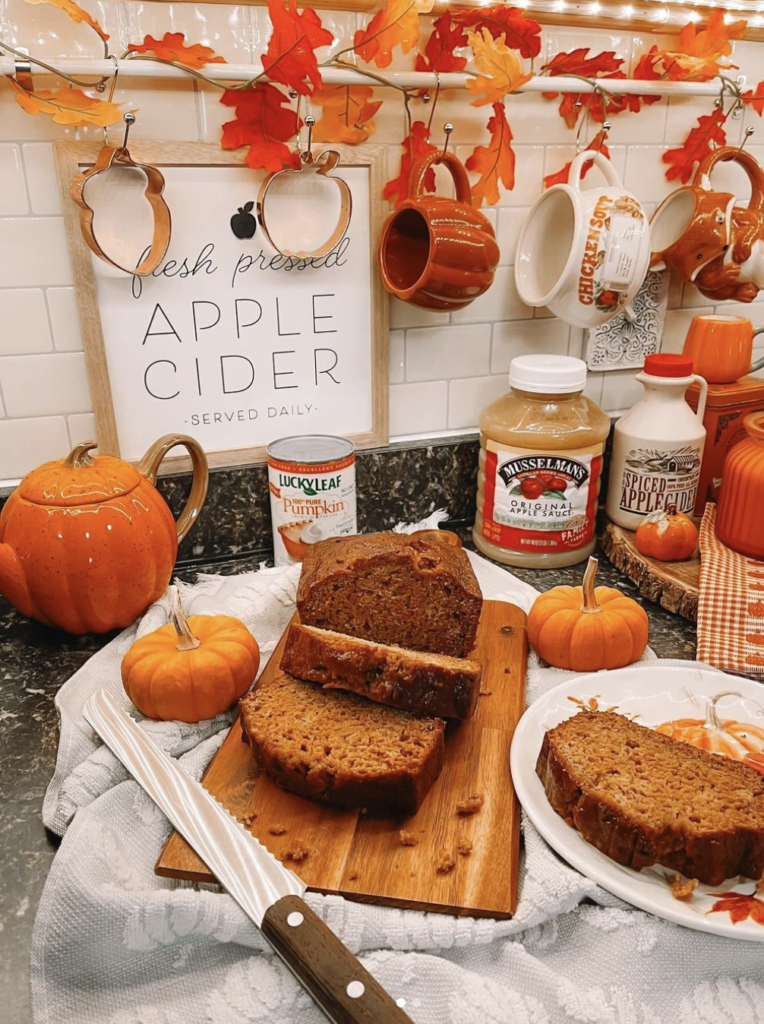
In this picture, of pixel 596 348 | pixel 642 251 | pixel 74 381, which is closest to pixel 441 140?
pixel 642 251

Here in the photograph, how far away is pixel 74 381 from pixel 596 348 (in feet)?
3.18

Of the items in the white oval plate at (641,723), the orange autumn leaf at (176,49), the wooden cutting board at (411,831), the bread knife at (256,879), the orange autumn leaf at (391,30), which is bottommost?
the wooden cutting board at (411,831)

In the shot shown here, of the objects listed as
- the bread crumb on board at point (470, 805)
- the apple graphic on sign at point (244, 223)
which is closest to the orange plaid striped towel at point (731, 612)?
the bread crumb on board at point (470, 805)

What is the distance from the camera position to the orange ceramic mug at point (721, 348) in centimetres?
141

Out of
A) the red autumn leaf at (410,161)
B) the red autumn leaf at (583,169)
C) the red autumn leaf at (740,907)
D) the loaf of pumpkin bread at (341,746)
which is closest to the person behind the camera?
the red autumn leaf at (740,907)

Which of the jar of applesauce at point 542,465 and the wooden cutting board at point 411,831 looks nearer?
the wooden cutting board at point 411,831

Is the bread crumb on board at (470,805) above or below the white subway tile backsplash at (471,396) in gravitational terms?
below

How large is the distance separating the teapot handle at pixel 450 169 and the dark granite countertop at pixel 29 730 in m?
0.64

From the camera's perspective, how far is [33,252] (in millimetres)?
Answer: 1171

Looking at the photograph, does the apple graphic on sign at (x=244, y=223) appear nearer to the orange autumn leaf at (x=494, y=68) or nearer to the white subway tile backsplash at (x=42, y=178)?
the white subway tile backsplash at (x=42, y=178)

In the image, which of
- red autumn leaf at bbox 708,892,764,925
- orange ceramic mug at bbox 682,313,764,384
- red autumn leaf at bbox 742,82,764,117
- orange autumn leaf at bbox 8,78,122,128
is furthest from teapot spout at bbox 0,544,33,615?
red autumn leaf at bbox 742,82,764,117

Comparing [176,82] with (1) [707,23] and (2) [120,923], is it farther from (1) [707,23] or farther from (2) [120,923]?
(2) [120,923]

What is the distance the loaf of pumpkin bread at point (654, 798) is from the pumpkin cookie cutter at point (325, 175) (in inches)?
32.7

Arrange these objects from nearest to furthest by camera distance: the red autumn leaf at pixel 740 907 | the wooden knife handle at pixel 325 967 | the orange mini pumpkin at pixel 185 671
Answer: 1. the wooden knife handle at pixel 325 967
2. the red autumn leaf at pixel 740 907
3. the orange mini pumpkin at pixel 185 671
